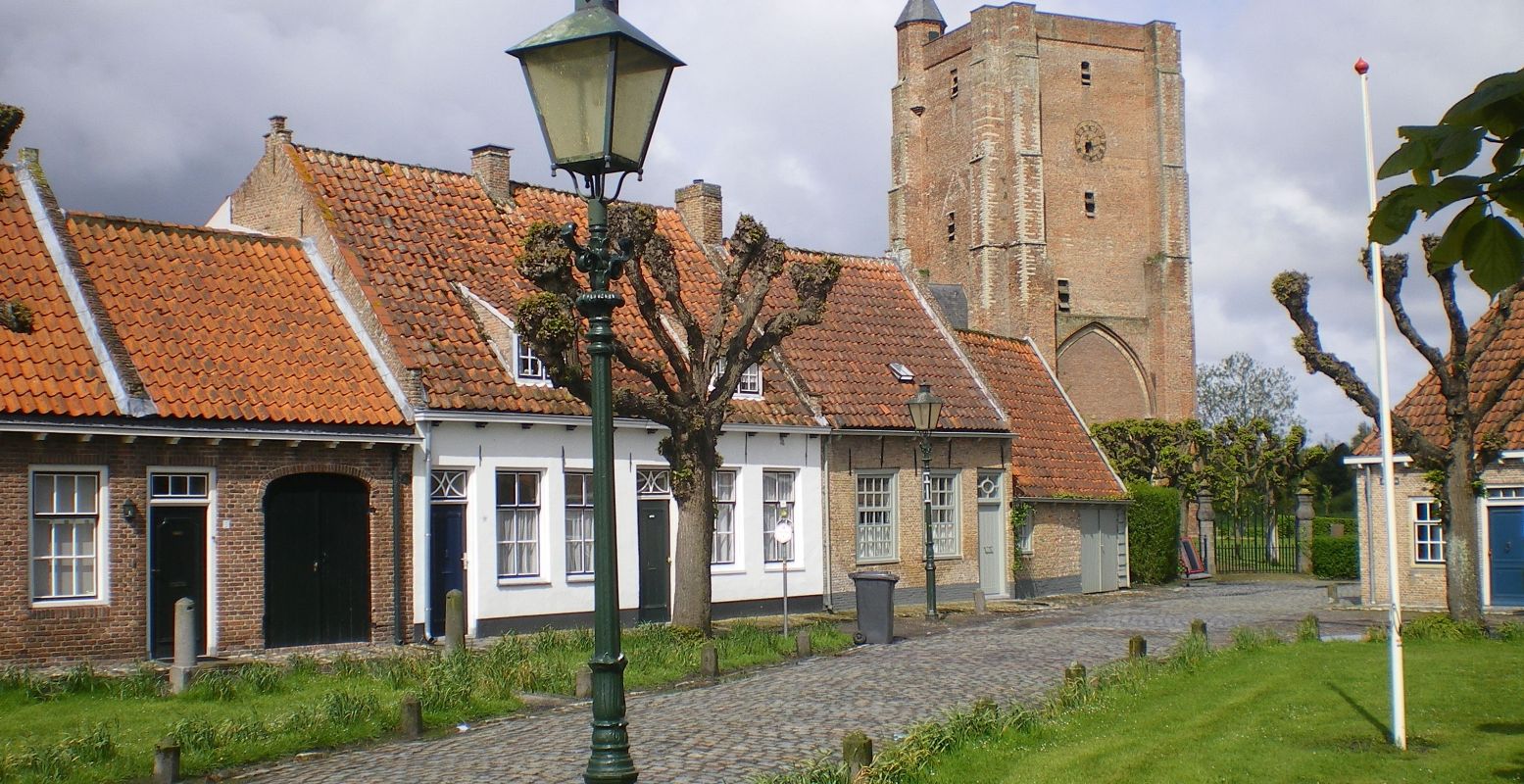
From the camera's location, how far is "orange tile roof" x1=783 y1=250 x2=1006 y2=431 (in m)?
27.3

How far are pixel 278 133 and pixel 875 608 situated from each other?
478 inches

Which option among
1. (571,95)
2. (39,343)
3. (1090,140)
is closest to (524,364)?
(39,343)

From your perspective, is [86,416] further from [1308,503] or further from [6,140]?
[1308,503]

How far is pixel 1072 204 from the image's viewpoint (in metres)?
63.1

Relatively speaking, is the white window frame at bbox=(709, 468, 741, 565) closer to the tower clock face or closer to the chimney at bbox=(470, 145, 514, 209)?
the chimney at bbox=(470, 145, 514, 209)

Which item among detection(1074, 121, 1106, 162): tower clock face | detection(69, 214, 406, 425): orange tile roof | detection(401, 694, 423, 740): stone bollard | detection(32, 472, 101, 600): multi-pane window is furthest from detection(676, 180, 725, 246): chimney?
detection(1074, 121, 1106, 162): tower clock face

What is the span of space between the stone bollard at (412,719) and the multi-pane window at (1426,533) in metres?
21.0

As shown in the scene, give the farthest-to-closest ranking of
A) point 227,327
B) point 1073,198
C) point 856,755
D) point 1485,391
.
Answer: point 1073,198, point 1485,391, point 227,327, point 856,755

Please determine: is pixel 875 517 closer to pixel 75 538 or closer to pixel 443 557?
pixel 443 557

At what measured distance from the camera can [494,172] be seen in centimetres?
2591

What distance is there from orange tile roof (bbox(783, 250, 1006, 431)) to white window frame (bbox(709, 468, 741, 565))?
7.82 feet

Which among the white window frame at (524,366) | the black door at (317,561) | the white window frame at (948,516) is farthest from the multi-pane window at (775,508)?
the black door at (317,561)

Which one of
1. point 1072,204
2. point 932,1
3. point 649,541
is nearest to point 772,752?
point 649,541

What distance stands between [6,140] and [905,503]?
19475 mm
